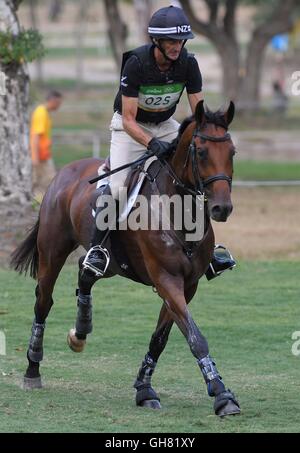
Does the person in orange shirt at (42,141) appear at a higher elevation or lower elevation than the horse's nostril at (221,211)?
lower

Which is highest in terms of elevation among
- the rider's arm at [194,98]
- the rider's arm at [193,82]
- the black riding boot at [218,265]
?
the rider's arm at [193,82]

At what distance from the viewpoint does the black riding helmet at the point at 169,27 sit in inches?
317

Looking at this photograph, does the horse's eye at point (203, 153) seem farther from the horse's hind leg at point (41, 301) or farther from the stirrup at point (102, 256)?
the horse's hind leg at point (41, 301)

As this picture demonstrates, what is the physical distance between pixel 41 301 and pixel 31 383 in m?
0.72

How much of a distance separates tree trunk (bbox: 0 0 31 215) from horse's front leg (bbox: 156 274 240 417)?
7.98 m

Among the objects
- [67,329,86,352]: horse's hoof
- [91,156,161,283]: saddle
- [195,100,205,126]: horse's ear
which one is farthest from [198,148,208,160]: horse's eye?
[67,329,86,352]: horse's hoof

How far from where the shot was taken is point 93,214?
8.98 metres

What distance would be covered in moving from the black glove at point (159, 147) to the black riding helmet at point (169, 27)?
2.52 ft

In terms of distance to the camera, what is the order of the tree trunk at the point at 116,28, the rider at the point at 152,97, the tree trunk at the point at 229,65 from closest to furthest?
the rider at the point at 152,97 → the tree trunk at the point at 116,28 → the tree trunk at the point at 229,65

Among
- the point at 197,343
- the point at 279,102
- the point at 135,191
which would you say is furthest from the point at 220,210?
the point at 279,102

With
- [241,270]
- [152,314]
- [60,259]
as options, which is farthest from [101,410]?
[241,270]

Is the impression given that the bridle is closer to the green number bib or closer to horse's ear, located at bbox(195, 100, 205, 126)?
horse's ear, located at bbox(195, 100, 205, 126)

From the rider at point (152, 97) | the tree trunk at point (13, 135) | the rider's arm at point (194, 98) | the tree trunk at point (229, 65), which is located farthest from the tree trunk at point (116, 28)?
the rider's arm at point (194, 98)

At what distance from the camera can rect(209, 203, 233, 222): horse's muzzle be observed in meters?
7.46
